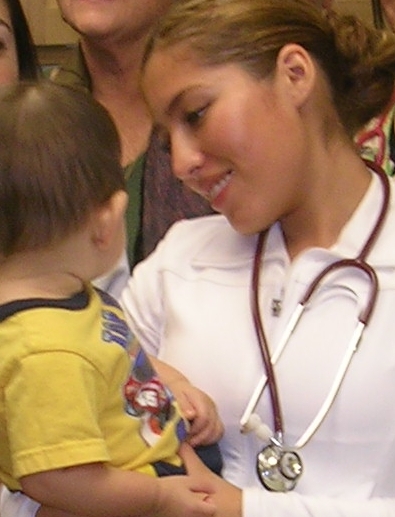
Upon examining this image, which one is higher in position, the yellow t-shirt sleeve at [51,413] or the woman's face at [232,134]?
the woman's face at [232,134]

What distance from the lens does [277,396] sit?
1.20 m

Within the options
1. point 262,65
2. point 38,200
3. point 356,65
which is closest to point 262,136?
point 262,65

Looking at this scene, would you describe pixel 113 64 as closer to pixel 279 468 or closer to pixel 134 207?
pixel 134 207

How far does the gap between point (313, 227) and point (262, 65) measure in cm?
22

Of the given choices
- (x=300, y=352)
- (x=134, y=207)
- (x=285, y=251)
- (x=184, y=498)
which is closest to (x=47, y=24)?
(x=134, y=207)

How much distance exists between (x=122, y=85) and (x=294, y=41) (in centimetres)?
62

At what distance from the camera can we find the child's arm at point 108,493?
1.00 m

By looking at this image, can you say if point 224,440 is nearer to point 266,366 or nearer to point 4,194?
point 266,366

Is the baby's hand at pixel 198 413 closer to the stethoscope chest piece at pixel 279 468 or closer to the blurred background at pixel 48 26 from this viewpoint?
the stethoscope chest piece at pixel 279 468

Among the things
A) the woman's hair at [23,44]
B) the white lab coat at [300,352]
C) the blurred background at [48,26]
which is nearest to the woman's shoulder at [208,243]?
the white lab coat at [300,352]

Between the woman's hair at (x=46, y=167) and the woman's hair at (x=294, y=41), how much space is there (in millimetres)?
269

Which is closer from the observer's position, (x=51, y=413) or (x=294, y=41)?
(x=51, y=413)

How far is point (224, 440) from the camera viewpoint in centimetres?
127

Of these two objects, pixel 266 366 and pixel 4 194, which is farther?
pixel 266 366
